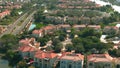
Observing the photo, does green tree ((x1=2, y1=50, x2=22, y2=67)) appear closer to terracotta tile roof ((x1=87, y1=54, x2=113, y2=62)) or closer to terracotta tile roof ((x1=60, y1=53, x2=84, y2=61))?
terracotta tile roof ((x1=60, y1=53, x2=84, y2=61))

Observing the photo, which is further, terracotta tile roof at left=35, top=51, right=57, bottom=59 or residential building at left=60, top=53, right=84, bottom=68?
terracotta tile roof at left=35, top=51, right=57, bottom=59

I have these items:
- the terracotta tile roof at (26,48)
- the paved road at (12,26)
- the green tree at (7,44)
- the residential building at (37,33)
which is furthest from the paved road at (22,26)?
the terracotta tile roof at (26,48)

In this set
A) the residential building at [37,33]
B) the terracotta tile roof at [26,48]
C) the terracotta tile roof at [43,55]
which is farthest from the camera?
the residential building at [37,33]

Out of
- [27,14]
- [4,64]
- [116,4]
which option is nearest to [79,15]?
[27,14]

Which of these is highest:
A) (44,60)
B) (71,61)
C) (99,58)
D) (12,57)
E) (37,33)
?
(99,58)

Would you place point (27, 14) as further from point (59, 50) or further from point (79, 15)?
point (59, 50)

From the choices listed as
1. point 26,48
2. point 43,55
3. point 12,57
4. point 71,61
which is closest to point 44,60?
point 43,55

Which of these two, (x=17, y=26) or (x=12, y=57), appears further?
(x=17, y=26)

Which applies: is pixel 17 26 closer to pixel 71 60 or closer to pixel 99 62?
pixel 71 60

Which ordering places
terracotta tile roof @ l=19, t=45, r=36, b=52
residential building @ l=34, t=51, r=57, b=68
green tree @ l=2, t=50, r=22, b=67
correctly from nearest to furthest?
residential building @ l=34, t=51, r=57, b=68, green tree @ l=2, t=50, r=22, b=67, terracotta tile roof @ l=19, t=45, r=36, b=52

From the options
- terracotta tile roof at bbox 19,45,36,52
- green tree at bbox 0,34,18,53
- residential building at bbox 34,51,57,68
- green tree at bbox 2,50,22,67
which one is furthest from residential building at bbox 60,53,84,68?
green tree at bbox 0,34,18,53

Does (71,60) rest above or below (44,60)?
above

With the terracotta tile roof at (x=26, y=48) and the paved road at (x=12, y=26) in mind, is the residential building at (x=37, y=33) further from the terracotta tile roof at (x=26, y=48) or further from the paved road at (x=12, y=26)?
the terracotta tile roof at (x=26, y=48)
